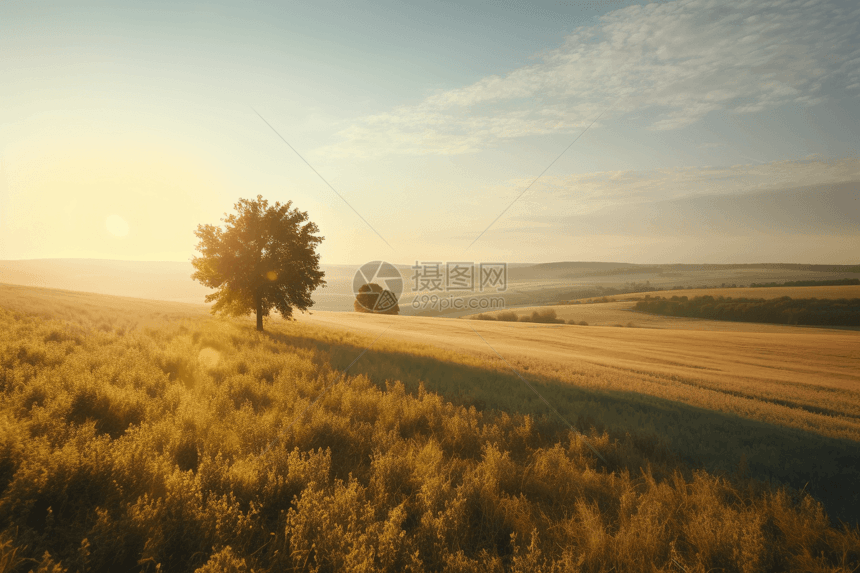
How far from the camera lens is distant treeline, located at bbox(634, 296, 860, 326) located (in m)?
38.8

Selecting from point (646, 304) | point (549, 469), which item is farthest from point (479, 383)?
point (646, 304)

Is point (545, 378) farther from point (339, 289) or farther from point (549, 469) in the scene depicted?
point (339, 289)

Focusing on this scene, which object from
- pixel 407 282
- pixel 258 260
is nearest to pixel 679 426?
pixel 258 260

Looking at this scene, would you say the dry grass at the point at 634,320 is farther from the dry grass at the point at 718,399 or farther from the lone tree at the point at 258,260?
the lone tree at the point at 258,260

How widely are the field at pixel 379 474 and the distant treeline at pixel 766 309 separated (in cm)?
4347

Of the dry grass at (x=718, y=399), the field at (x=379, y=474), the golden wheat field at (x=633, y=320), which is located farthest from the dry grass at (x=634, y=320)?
the field at (x=379, y=474)

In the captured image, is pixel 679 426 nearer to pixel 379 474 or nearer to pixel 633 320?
pixel 379 474

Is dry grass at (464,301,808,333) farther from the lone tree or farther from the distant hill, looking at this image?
the lone tree

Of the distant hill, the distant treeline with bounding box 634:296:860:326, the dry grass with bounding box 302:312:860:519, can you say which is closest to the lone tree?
the dry grass with bounding box 302:312:860:519

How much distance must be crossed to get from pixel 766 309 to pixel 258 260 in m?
60.1

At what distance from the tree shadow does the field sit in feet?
0.21

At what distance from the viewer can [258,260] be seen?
20719 mm

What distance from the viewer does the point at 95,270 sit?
445 ft

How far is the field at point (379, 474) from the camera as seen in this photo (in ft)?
10.6
